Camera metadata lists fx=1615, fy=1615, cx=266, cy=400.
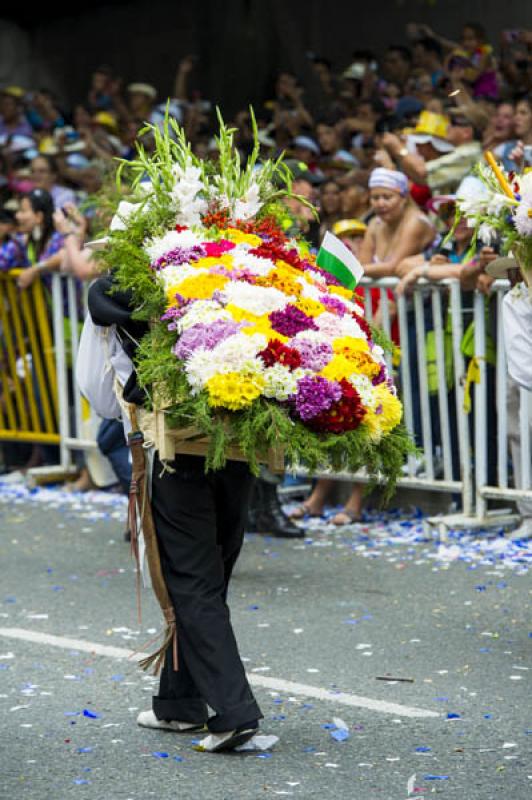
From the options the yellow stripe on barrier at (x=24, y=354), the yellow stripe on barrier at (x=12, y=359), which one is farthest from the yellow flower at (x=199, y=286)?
the yellow stripe on barrier at (x=12, y=359)

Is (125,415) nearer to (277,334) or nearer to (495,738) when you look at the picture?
(277,334)

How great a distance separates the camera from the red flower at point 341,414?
17.6 ft

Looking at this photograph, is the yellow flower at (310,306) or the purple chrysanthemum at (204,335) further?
the yellow flower at (310,306)

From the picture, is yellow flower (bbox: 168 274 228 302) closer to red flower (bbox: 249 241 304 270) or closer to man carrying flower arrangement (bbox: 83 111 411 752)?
man carrying flower arrangement (bbox: 83 111 411 752)

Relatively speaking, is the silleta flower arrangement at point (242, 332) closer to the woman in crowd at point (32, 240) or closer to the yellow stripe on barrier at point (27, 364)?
the woman in crowd at point (32, 240)

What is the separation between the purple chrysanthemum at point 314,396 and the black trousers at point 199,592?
0.56 m

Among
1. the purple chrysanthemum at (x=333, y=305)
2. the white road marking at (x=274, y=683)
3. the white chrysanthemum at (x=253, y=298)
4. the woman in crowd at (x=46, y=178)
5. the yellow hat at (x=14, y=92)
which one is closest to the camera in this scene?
the white chrysanthemum at (x=253, y=298)

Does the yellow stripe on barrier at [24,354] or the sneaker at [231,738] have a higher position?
the yellow stripe on barrier at [24,354]

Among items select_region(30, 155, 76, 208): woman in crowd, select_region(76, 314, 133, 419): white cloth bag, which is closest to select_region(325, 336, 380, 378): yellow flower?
select_region(76, 314, 133, 419): white cloth bag

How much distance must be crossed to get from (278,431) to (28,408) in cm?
788

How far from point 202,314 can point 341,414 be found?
0.58 meters

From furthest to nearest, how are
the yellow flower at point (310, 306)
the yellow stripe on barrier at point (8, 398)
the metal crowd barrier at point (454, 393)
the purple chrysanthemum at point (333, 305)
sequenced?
the yellow stripe on barrier at point (8, 398), the metal crowd barrier at point (454, 393), the purple chrysanthemum at point (333, 305), the yellow flower at point (310, 306)

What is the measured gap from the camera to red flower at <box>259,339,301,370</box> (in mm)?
5379

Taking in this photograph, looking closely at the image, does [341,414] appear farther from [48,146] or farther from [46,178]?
[48,146]
